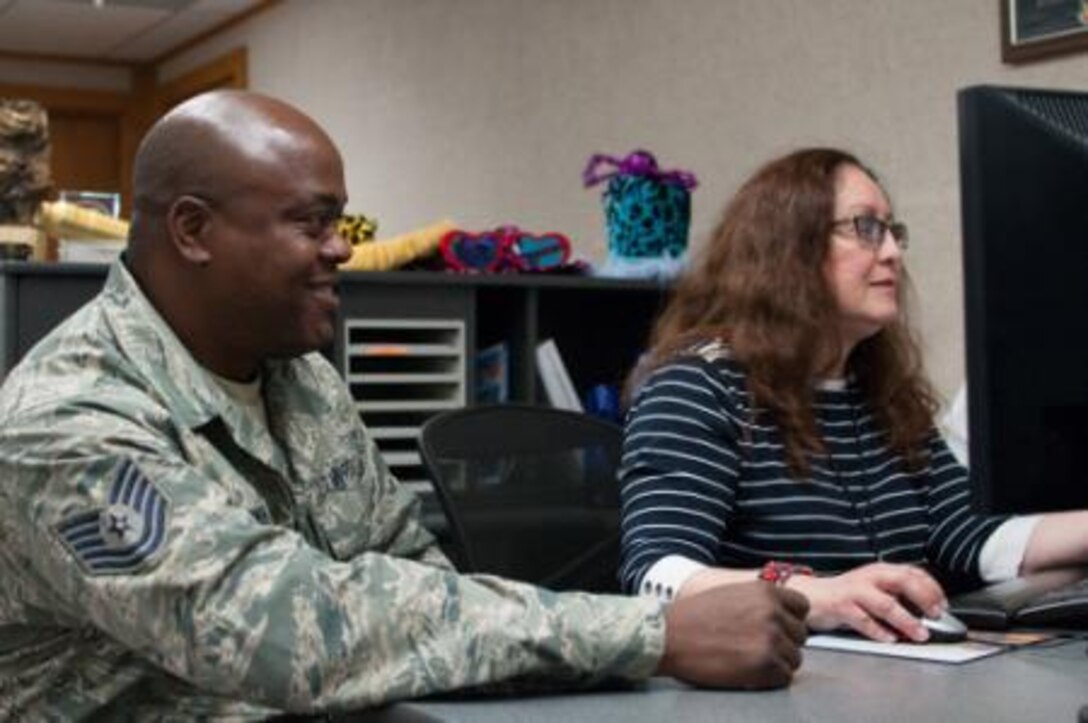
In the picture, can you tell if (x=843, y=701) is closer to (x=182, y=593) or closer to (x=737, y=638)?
(x=737, y=638)

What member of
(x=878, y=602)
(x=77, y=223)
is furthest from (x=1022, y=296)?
(x=77, y=223)

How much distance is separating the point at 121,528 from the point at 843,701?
505 mm

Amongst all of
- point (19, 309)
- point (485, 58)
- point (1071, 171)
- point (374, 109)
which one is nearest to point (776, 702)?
point (1071, 171)

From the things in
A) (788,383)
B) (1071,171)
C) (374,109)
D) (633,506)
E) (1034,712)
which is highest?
(374,109)

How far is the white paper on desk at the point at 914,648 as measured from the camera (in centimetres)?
120

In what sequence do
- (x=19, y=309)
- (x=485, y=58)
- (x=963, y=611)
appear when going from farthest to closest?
(x=485, y=58)
(x=19, y=309)
(x=963, y=611)

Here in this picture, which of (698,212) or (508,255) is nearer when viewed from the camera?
(508,255)

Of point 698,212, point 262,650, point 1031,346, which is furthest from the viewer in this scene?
point 698,212

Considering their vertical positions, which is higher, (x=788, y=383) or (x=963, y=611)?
(x=788, y=383)

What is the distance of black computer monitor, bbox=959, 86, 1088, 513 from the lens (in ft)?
3.69

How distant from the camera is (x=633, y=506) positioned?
5.14 ft

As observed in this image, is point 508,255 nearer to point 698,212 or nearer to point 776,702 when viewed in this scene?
point 698,212

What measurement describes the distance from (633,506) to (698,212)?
6.32 feet

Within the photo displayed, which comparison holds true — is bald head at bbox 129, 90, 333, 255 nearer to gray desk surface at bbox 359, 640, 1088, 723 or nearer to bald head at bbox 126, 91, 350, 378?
bald head at bbox 126, 91, 350, 378
